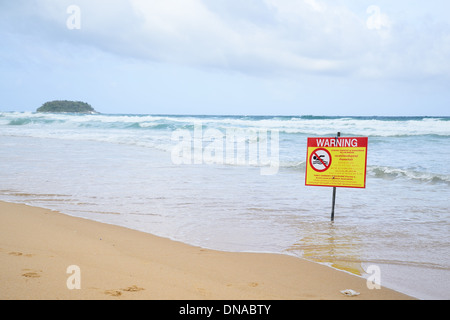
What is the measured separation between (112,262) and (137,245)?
0.80 m

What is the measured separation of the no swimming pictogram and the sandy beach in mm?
2220

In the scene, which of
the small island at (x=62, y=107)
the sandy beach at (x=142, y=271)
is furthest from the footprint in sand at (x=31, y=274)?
the small island at (x=62, y=107)

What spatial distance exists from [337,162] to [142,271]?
12.0 feet

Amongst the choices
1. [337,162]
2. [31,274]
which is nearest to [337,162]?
[337,162]

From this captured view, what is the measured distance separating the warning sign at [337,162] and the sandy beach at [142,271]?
213 cm

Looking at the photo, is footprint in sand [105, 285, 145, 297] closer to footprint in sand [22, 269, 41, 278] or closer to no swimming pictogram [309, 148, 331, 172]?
footprint in sand [22, 269, 41, 278]

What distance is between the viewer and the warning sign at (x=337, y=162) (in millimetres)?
6000

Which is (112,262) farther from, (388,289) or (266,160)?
(266,160)

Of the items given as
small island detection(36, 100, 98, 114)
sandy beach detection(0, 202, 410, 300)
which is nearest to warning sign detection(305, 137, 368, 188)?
sandy beach detection(0, 202, 410, 300)

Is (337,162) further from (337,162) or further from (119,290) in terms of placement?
(119,290)

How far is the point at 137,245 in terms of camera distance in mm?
4645

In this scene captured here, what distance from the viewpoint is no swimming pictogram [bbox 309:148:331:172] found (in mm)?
6266

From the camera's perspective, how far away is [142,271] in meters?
3.61

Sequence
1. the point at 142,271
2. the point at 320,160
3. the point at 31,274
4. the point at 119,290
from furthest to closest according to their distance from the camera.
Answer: the point at 320,160, the point at 142,271, the point at 31,274, the point at 119,290
